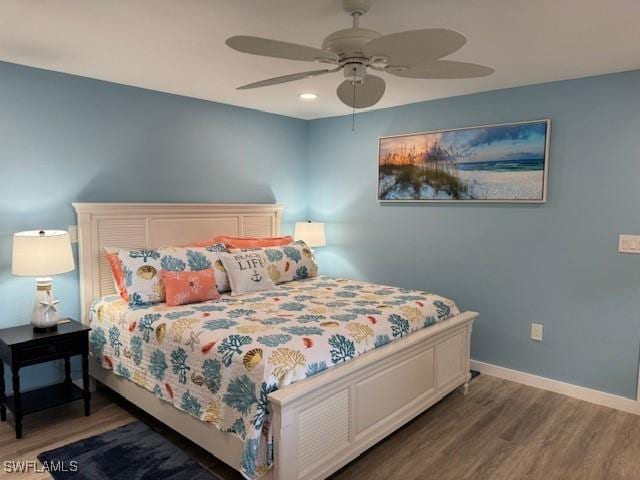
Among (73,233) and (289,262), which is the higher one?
(73,233)

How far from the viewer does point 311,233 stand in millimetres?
4617

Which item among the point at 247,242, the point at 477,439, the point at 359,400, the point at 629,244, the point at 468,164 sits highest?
the point at 468,164

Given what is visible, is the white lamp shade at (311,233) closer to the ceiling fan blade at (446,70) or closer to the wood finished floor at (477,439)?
the wood finished floor at (477,439)

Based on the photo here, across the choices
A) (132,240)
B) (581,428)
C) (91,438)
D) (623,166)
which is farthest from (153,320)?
(623,166)

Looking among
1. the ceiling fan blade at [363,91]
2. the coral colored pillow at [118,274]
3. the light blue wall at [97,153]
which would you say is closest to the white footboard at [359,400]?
the ceiling fan blade at [363,91]

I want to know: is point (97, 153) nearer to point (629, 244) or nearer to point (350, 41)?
point (350, 41)

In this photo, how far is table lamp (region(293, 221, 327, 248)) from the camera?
15.1 feet

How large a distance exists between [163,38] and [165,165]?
1473 millimetres

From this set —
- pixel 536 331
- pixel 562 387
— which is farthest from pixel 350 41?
pixel 562 387

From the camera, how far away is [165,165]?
379 cm

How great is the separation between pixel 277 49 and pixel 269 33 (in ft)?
2.07

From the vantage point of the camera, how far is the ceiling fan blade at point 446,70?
200 centimetres

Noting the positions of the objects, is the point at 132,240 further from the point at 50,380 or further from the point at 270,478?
the point at 270,478

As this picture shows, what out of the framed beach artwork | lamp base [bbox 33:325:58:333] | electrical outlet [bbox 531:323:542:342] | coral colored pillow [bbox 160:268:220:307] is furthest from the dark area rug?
the framed beach artwork
